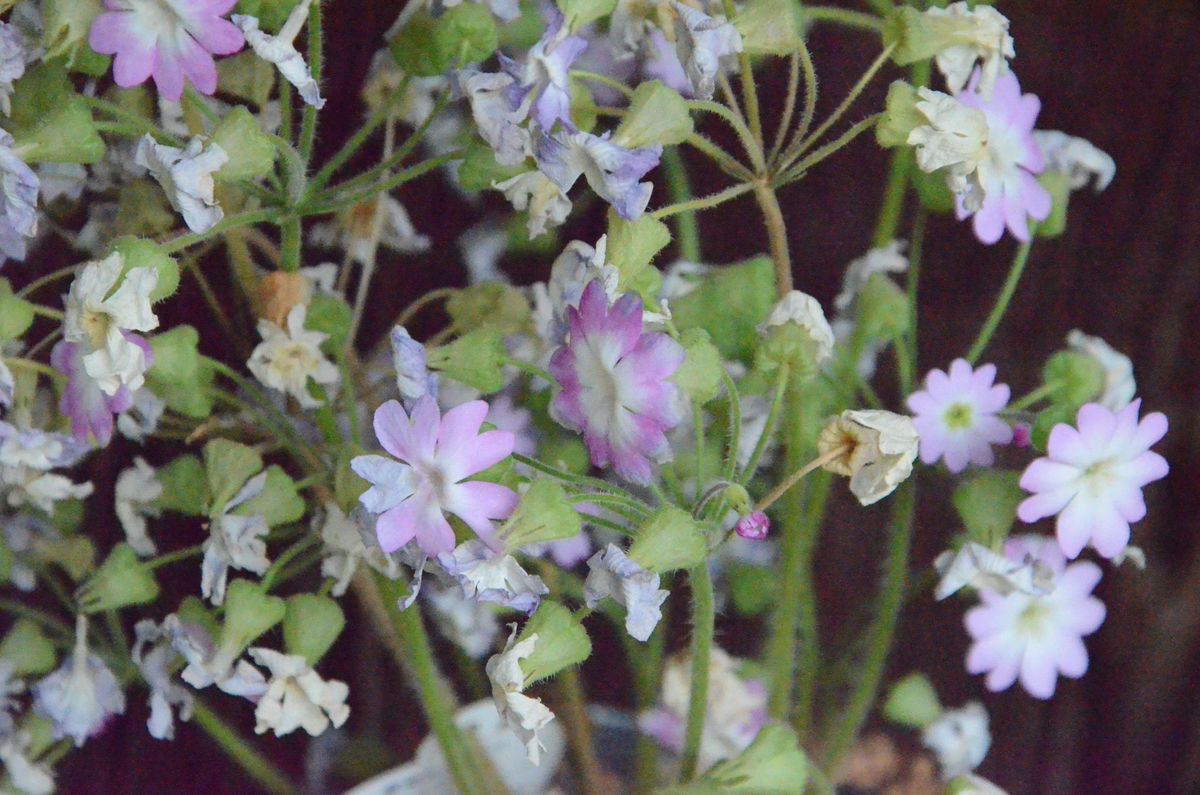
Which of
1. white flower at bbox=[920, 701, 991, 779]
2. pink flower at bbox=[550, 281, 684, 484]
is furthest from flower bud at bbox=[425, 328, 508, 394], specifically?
white flower at bbox=[920, 701, 991, 779]

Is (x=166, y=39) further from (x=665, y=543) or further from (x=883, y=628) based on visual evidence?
Result: (x=883, y=628)

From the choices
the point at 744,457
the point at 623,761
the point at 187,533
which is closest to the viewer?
the point at 744,457

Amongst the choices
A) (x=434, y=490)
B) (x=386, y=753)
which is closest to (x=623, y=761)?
(x=386, y=753)

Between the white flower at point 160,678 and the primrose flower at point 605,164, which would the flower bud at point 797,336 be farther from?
the white flower at point 160,678

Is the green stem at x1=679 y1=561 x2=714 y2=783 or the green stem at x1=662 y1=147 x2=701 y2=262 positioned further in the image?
the green stem at x1=662 y1=147 x2=701 y2=262

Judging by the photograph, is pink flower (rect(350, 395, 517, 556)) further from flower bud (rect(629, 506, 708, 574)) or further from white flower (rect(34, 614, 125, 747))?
white flower (rect(34, 614, 125, 747))

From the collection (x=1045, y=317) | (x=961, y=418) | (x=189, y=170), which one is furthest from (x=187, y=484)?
(x=1045, y=317)

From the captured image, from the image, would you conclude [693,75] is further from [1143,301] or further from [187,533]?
[187,533]

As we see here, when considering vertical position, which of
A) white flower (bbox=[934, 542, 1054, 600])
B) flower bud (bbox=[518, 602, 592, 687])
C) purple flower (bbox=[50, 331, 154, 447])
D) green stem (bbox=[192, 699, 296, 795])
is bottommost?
green stem (bbox=[192, 699, 296, 795])
